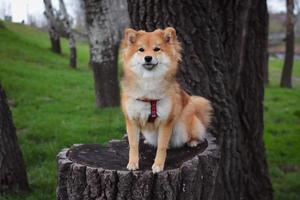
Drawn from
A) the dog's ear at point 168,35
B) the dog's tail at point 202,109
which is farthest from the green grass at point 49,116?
the dog's ear at point 168,35

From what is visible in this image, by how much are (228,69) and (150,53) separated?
1974mm

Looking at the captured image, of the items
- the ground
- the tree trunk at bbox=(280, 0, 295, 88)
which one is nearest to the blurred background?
the ground

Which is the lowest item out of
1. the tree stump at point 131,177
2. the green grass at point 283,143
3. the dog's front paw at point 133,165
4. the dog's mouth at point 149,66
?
the green grass at point 283,143

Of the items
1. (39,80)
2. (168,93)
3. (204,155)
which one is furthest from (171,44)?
(39,80)

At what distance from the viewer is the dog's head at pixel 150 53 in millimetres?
3400

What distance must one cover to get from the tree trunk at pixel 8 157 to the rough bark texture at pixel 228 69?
1.99 m

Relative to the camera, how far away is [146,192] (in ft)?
10.4

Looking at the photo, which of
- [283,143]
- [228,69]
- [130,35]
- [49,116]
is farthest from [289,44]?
[130,35]

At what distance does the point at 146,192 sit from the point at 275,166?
5419 millimetres

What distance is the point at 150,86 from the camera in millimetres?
3467

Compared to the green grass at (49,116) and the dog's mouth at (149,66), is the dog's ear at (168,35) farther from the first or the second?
the green grass at (49,116)

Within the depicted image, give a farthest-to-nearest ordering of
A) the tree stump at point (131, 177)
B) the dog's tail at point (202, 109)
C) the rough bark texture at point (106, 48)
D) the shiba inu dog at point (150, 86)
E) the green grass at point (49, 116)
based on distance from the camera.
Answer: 1. the rough bark texture at point (106, 48)
2. the green grass at point (49, 116)
3. the dog's tail at point (202, 109)
4. the shiba inu dog at point (150, 86)
5. the tree stump at point (131, 177)

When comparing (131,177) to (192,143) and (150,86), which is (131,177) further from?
(192,143)

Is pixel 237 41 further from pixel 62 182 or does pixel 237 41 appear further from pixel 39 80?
pixel 39 80
